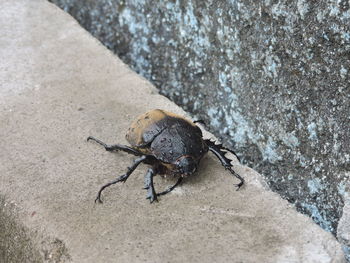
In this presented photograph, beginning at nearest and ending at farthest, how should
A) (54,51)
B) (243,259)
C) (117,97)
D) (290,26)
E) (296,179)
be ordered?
(243,259), (290,26), (296,179), (117,97), (54,51)

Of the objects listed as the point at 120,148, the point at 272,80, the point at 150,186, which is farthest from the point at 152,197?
the point at 272,80

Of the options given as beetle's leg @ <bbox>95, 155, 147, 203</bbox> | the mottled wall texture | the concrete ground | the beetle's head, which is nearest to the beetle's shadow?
the concrete ground

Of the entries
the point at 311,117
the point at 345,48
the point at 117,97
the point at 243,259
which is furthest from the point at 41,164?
the point at 345,48

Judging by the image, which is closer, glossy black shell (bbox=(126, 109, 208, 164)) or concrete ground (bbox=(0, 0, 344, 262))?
concrete ground (bbox=(0, 0, 344, 262))

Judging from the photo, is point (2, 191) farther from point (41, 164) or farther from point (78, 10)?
point (78, 10)

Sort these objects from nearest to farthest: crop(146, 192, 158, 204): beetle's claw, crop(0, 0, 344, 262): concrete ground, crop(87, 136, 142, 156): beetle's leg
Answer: crop(0, 0, 344, 262): concrete ground < crop(146, 192, 158, 204): beetle's claw < crop(87, 136, 142, 156): beetle's leg

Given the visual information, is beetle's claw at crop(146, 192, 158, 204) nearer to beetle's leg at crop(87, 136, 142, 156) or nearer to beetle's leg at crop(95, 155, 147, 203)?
beetle's leg at crop(95, 155, 147, 203)

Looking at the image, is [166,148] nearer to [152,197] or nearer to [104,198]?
[152,197]
